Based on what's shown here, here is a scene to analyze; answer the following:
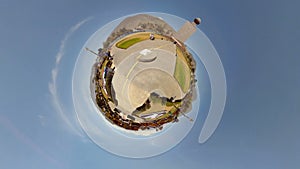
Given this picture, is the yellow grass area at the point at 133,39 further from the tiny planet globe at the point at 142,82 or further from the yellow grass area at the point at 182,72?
the yellow grass area at the point at 182,72

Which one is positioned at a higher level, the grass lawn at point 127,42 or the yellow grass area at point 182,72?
the grass lawn at point 127,42

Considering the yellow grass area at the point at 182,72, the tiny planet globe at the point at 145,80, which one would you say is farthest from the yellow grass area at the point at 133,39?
the yellow grass area at the point at 182,72

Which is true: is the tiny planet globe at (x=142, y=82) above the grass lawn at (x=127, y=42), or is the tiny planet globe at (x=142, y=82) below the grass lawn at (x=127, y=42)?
below

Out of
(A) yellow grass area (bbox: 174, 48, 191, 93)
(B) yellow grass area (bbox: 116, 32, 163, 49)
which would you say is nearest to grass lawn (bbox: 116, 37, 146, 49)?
(B) yellow grass area (bbox: 116, 32, 163, 49)

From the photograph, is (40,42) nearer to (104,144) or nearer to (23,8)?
(23,8)

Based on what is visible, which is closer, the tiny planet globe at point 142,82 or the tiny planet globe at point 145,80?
the tiny planet globe at point 142,82

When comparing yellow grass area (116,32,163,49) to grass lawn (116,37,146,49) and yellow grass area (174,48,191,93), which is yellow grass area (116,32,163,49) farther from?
yellow grass area (174,48,191,93)

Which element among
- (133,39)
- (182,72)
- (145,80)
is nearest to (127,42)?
(133,39)
